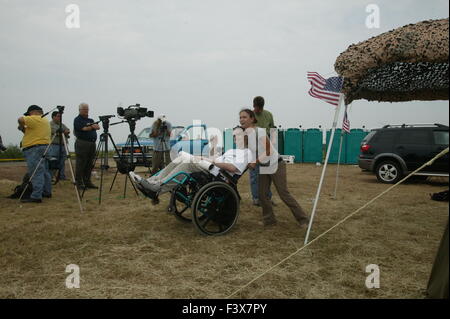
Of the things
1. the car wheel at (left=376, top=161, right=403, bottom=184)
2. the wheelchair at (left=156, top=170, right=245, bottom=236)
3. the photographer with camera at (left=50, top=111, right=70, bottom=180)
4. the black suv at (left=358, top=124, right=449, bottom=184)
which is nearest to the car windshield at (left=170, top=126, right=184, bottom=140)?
the photographer with camera at (left=50, top=111, right=70, bottom=180)

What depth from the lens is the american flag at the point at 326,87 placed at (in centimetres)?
387

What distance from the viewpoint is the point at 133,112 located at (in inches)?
246

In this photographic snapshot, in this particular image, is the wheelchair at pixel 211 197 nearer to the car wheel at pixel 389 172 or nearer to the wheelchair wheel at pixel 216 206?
the wheelchair wheel at pixel 216 206

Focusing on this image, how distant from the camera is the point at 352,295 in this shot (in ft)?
8.65

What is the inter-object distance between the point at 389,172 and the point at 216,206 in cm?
728

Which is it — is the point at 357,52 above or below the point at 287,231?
above

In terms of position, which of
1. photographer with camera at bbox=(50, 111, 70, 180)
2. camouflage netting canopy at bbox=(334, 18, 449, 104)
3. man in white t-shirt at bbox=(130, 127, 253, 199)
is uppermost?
camouflage netting canopy at bbox=(334, 18, 449, 104)

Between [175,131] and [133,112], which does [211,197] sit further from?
[175,131]

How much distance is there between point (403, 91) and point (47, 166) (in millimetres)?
6865

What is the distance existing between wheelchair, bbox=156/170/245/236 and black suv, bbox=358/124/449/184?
6729 mm

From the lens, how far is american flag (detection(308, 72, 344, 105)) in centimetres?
387

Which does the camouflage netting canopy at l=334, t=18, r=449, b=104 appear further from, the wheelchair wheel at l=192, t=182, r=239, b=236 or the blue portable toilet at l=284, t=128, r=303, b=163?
the blue portable toilet at l=284, t=128, r=303, b=163
